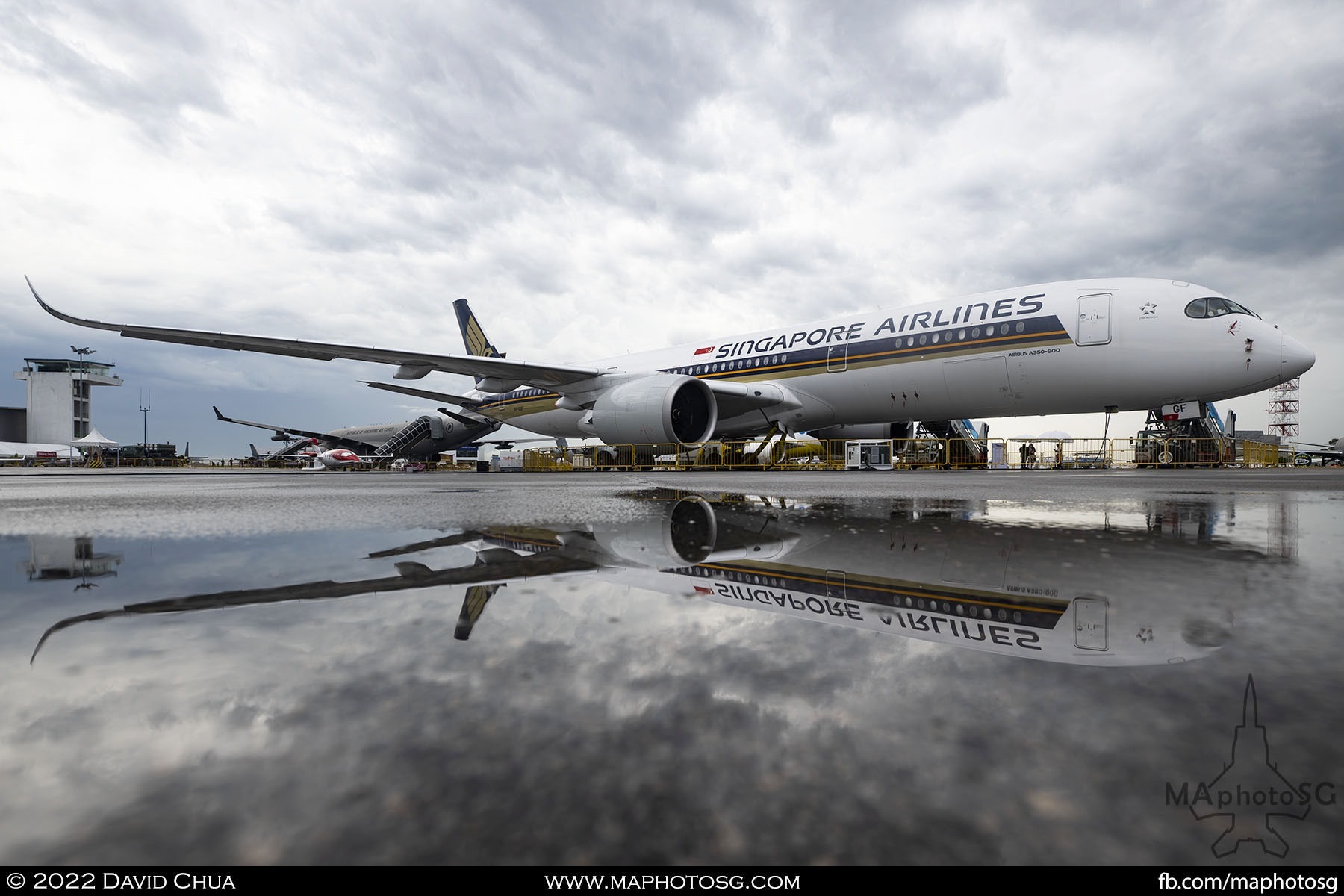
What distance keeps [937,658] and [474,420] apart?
2698cm

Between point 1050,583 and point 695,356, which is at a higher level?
point 695,356

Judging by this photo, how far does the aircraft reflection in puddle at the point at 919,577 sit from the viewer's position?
117cm

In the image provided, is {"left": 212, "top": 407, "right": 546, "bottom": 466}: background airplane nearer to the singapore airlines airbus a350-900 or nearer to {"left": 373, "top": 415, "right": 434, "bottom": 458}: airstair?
{"left": 373, "top": 415, "right": 434, "bottom": 458}: airstair

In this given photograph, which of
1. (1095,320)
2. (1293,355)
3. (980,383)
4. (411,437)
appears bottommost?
(411,437)

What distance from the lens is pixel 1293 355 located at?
8.95 metres

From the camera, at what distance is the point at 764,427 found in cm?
1404

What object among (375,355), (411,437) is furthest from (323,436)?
(375,355)

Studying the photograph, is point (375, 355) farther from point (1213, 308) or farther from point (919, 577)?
point (1213, 308)

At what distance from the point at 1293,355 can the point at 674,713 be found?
493 inches

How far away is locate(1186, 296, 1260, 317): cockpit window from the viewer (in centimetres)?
911

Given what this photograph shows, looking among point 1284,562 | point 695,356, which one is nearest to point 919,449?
point 695,356

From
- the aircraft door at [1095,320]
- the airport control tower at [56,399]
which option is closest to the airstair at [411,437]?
the aircraft door at [1095,320]

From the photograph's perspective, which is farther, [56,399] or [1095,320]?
[56,399]
